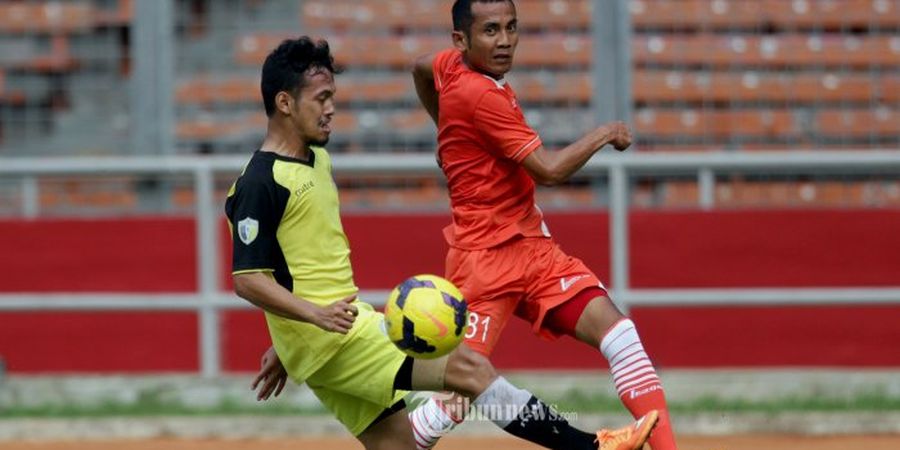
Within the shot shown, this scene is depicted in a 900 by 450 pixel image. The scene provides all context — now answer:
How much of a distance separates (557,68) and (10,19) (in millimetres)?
3999

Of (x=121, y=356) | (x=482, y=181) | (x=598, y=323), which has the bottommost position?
(x=121, y=356)

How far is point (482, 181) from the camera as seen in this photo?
7508 millimetres

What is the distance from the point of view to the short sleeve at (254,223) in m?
6.50

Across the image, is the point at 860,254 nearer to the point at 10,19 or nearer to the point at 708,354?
the point at 708,354

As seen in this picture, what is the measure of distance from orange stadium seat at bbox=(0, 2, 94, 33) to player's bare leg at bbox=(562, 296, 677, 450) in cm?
647

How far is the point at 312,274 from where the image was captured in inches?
263

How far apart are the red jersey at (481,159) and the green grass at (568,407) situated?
3.09 meters

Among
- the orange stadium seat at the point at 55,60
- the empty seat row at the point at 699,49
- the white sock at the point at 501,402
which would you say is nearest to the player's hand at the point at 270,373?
the white sock at the point at 501,402

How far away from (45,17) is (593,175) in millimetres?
4315

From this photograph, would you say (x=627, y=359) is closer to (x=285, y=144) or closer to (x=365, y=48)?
(x=285, y=144)

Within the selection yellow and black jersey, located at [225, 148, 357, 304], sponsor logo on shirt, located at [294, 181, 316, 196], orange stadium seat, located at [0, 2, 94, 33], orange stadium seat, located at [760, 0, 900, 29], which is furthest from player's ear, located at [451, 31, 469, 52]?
orange stadium seat, located at [0, 2, 94, 33]

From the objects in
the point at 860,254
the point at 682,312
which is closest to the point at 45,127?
the point at 682,312

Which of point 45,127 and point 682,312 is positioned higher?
point 45,127

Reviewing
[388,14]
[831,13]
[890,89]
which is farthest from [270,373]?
[831,13]
